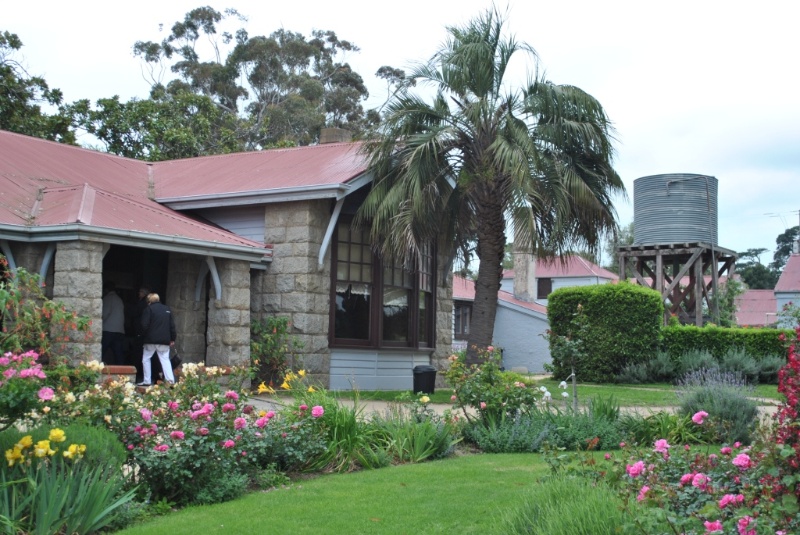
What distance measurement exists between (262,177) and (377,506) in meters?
11.5

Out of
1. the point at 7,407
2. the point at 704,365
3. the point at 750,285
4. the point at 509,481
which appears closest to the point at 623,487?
the point at 509,481

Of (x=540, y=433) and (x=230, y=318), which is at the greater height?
(x=230, y=318)

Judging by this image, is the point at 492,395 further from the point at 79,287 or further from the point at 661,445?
the point at 79,287

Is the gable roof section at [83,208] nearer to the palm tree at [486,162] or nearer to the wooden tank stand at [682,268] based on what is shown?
the palm tree at [486,162]

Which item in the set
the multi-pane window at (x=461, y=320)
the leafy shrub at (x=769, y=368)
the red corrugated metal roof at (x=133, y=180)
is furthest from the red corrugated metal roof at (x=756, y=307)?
the red corrugated metal roof at (x=133, y=180)

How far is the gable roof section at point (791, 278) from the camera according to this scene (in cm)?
5094

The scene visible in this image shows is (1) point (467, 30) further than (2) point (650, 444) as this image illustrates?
Yes

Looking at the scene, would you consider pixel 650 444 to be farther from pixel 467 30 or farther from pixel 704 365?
pixel 704 365

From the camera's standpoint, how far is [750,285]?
77.8m

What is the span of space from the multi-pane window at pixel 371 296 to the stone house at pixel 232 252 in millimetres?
27

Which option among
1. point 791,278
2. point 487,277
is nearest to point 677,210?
point 487,277

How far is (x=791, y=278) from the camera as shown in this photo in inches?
2053

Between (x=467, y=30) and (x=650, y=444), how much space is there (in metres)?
8.67

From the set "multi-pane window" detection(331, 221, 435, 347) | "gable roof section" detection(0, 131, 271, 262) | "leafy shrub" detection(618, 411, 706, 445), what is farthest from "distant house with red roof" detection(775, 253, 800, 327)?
"leafy shrub" detection(618, 411, 706, 445)
